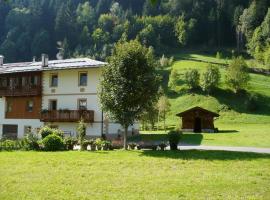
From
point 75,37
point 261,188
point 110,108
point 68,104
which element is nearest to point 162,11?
point 75,37

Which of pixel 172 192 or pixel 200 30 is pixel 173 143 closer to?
pixel 172 192

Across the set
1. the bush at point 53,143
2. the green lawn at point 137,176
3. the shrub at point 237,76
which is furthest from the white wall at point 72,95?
the shrub at point 237,76

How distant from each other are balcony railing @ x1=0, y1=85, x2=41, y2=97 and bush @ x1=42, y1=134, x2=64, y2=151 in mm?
16357

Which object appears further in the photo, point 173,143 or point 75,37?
point 75,37

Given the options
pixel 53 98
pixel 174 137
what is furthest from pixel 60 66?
pixel 174 137

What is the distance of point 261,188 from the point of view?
14.1 m

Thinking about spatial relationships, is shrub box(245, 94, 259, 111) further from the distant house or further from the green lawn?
the green lawn

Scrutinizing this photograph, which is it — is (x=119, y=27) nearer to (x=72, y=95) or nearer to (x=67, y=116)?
(x=72, y=95)

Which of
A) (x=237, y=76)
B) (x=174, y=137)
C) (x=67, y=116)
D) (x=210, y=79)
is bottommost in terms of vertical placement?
(x=174, y=137)

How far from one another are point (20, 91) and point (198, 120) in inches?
931

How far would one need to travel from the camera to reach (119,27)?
157500 millimetres

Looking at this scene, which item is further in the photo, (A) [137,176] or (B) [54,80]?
(B) [54,80]

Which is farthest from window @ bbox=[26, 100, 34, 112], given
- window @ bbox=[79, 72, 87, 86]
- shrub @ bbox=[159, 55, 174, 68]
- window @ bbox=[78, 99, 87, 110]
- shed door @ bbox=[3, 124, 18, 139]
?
shrub @ bbox=[159, 55, 174, 68]

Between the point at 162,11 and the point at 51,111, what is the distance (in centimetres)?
14982
